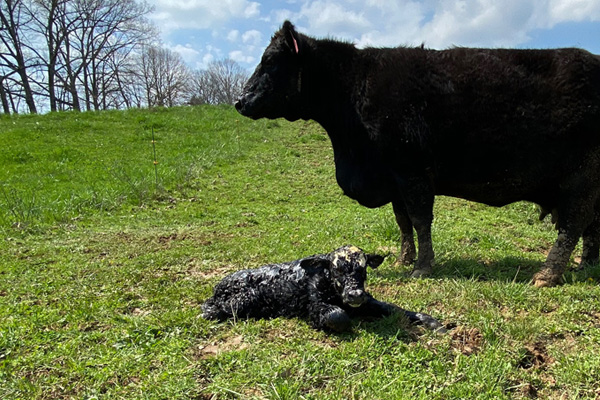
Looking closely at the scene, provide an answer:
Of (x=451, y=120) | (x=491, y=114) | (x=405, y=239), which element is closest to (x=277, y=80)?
(x=451, y=120)

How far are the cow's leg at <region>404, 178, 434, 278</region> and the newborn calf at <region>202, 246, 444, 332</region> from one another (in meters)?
1.65

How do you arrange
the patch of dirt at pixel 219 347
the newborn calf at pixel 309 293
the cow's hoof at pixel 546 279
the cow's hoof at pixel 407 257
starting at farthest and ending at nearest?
the cow's hoof at pixel 407 257 < the cow's hoof at pixel 546 279 < the newborn calf at pixel 309 293 < the patch of dirt at pixel 219 347

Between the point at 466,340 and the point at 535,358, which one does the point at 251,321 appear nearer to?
the point at 466,340

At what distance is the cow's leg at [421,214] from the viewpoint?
5.43 meters

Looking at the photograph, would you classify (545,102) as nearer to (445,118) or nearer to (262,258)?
(445,118)

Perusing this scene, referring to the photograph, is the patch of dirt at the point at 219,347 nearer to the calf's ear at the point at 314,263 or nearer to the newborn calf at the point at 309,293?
the newborn calf at the point at 309,293

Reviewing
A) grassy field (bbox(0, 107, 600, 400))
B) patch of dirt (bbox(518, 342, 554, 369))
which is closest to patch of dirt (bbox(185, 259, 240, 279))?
grassy field (bbox(0, 107, 600, 400))

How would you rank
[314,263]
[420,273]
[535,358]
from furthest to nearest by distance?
[420,273], [314,263], [535,358]

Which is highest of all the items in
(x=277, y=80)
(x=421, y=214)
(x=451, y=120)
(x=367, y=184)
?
(x=277, y=80)

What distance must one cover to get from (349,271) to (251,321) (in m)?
1.01

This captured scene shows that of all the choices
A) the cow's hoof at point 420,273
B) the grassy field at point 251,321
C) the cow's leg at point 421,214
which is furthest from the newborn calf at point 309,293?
the cow's leg at point 421,214

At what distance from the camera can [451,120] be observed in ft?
17.2

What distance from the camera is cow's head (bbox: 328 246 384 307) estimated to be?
356cm

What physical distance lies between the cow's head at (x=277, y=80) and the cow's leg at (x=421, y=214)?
74.6 inches
